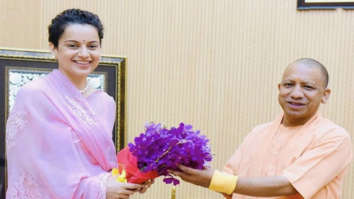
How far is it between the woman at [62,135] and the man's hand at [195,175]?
0.21m

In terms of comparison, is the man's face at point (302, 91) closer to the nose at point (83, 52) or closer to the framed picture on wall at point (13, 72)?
the nose at point (83, 52)

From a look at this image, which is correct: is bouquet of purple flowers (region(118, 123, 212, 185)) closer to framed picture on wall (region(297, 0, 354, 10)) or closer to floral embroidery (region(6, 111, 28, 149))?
floral embroidery (region(6, 111, 28, 149))

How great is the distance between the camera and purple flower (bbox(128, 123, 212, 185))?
149cm

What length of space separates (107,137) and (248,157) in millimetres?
698

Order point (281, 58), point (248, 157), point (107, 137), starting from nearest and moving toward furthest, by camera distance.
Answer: point (107, 137)
point (248, 157)
point (281, 58)

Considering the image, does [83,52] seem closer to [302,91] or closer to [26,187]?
[26,187]

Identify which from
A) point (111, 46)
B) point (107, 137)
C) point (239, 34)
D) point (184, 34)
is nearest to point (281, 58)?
point (239, 34)

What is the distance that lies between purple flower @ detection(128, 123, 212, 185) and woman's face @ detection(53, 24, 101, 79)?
49 centimetres

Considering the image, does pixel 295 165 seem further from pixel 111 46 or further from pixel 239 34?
pixel 111 46

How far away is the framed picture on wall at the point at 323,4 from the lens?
2.77 metres

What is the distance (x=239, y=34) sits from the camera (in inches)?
118

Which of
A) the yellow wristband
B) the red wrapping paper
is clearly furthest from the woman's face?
the yellow wristband

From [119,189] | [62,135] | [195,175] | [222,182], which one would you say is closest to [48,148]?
[62,135]

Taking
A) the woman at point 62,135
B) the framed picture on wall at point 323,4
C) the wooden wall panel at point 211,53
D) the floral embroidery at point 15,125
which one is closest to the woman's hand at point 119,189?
the woman at point 62,135
